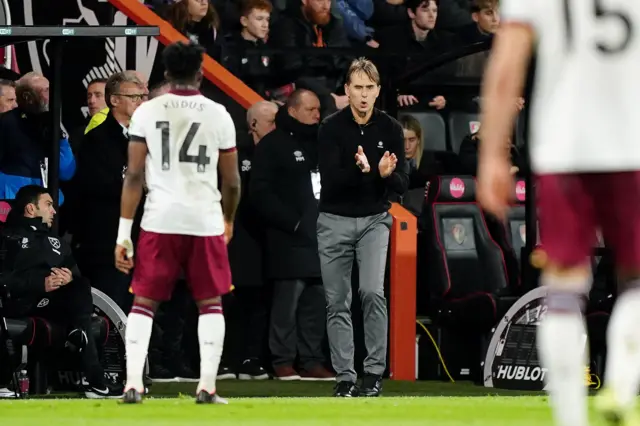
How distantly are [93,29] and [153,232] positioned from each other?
3.45 metres

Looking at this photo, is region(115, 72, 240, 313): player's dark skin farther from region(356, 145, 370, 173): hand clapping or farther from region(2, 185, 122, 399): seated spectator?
region(2, 185, 122, 399): seated spectator

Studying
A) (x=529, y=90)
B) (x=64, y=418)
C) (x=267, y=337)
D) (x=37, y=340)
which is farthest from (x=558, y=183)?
(x=529, y=90)

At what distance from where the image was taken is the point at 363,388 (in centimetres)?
1223

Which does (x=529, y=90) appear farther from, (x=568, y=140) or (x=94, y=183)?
(x=568, y=140)

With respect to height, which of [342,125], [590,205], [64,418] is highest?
[342,125]

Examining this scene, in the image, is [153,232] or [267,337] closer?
[153,232]

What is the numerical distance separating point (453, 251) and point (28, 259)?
178 inches

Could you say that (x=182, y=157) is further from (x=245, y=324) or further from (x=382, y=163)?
(x=245, y=324)

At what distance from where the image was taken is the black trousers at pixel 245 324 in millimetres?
14609

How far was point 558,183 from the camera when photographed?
241 inches

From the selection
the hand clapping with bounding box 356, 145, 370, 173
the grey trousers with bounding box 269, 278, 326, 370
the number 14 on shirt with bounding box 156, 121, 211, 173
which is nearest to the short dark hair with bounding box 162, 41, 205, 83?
the number 14 on shirt with bounding box 156, 121, 211, 173

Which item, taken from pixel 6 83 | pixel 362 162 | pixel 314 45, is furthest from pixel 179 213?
pixel 314 45

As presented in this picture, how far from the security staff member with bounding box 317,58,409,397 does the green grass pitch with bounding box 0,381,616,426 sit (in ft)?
3.63

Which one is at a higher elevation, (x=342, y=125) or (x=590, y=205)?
(x=342, y=125)
